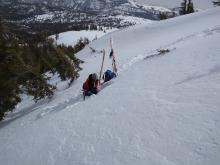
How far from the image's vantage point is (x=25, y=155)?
9.16 meters

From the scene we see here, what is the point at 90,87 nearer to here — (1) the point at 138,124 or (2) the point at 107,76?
(2) the point at 107,76

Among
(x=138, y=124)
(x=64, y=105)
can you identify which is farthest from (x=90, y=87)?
(x=138, y=124)

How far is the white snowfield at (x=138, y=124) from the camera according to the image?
6.53 m

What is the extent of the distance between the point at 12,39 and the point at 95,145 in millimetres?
10457

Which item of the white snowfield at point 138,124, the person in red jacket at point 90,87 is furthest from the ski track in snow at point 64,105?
the person in red jacket at point 90,87

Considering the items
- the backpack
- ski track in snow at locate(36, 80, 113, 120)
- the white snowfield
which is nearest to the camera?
the white snowfield

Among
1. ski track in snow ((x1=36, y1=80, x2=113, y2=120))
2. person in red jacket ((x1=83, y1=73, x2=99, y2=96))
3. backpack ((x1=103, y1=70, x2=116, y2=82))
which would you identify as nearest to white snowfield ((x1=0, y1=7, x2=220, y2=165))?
ski track in snow ((x1=36, y1=80, x2=113, y2=120))

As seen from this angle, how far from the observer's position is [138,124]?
26.6ft

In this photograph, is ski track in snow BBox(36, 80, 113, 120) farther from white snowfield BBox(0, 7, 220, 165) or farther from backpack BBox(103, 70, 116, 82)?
backpack BBox(103, 70, 116, 82)

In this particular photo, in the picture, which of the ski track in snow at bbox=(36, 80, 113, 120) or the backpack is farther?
the backpack

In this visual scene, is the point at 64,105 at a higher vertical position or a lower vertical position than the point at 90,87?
lower

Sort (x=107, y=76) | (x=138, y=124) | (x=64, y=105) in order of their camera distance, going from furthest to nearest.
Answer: (x=107, y=76) → (x=64, y=105) → (x=138, y=124)

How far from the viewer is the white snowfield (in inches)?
257

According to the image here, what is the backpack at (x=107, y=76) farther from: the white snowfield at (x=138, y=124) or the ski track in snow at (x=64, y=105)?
the white snowfield at (x=138, y=124)
